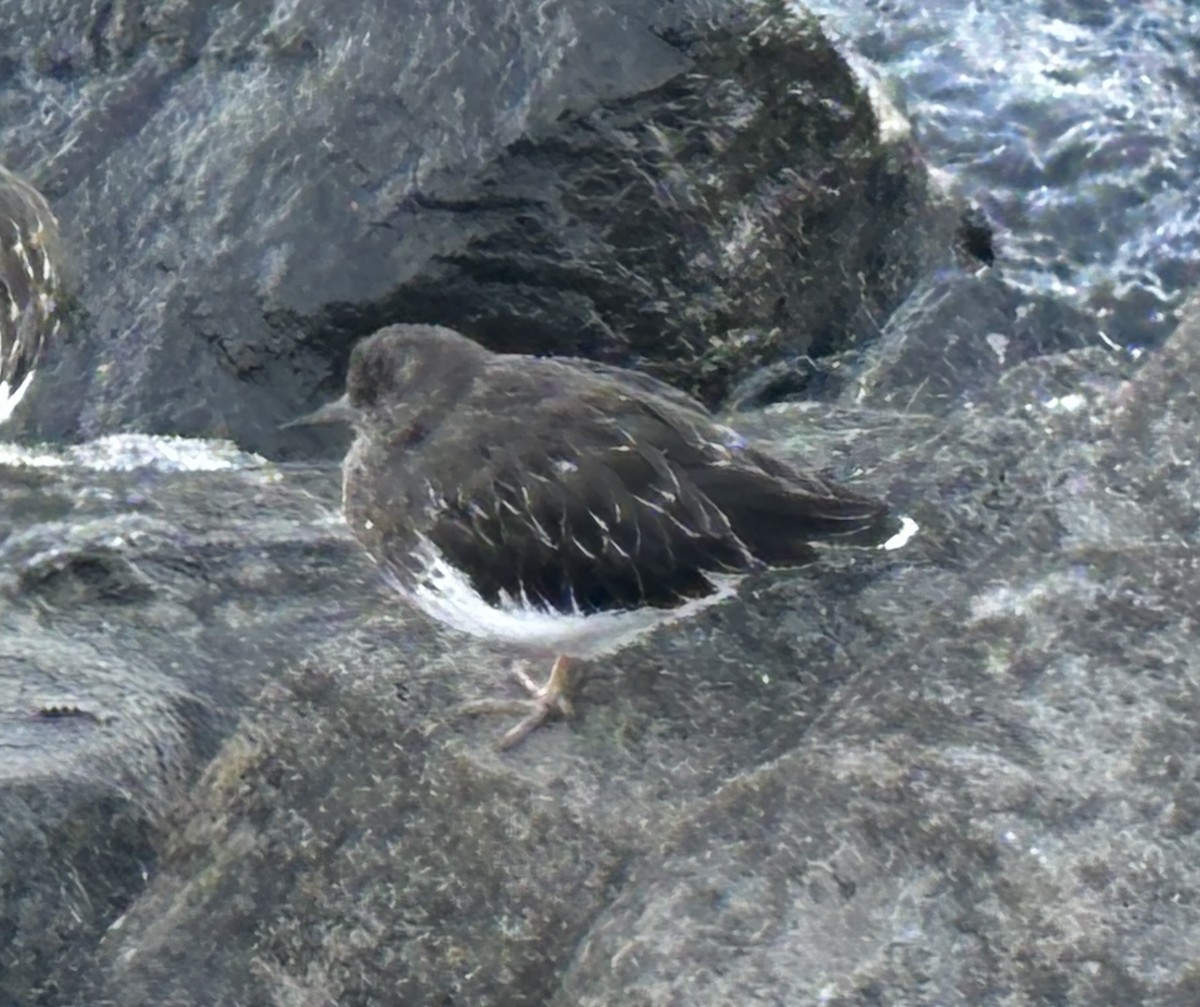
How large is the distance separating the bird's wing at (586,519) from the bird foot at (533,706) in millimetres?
353

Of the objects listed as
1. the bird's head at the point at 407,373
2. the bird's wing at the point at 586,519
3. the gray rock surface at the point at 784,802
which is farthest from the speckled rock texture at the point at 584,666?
the bird's head at the point at 407,373

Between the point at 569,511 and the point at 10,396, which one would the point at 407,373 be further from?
the point at 10,396

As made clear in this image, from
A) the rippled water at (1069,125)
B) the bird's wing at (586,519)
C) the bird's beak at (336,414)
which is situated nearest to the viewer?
the bird's wing at (586,519)

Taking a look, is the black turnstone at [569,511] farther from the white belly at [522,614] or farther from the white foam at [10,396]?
the white foam at [10,396]

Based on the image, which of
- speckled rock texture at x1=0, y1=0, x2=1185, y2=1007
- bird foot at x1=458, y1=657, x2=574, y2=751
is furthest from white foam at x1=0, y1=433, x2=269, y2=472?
bird foot at x1=458, y1=657, x2=574, y2=751

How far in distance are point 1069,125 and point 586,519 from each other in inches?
148

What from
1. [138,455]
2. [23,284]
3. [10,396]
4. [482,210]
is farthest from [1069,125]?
[10,396]

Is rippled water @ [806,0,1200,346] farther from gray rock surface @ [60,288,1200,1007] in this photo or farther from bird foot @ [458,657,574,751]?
bird foot @ [458,657,574,751]

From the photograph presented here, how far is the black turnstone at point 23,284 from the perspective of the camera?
5105mm

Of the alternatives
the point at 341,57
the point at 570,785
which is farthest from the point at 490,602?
the point at 341,57

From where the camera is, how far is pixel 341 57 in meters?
5.44

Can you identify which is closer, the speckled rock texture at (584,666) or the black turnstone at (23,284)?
the speckled rock texture at (584,666)

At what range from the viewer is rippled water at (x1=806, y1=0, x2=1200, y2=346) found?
5.67 metres

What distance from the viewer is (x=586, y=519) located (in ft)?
12.4
